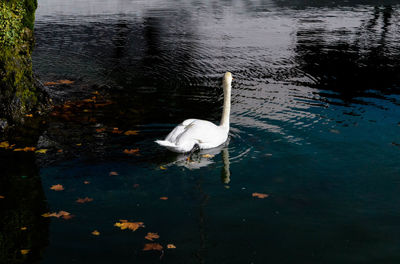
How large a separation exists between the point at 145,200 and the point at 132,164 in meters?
1.33

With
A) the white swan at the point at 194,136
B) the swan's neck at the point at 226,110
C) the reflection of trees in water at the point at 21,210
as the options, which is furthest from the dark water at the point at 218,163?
the swan's neck at the point at 226,110

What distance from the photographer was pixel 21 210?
23.0 feet

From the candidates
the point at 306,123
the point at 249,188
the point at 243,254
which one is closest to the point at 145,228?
the point at 243,254

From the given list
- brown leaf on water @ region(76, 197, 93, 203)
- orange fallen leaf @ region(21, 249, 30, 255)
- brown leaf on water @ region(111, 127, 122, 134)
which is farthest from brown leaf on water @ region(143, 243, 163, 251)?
brown leaf on water @ region(111, 127, 122, 134)

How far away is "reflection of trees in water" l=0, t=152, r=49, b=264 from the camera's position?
19.8 ft

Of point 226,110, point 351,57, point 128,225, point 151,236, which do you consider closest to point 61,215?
point 128,225

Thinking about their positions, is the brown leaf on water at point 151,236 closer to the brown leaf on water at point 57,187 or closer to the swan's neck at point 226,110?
the brown leaf on water at point 57,187

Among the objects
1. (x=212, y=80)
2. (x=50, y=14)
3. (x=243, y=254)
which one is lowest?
(x=243, y=254)

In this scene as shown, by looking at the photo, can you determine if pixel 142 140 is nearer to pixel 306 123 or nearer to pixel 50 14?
pixel 306 123

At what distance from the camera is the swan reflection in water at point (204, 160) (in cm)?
828

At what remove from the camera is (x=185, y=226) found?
21.3 ft

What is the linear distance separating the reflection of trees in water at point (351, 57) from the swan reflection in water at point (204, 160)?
522 cm

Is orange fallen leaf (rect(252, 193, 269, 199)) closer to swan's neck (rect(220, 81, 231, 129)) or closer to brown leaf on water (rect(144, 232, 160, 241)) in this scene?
brown leaf on water (rect(144, 232, 160, 241))

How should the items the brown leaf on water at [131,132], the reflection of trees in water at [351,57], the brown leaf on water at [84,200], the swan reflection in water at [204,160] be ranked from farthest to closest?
the reflection of trees in water at [351,57] → the brown leaf on water at [131,132] → the swan reflection in water at [204,160] → the brown leaf on water at [84,200]
